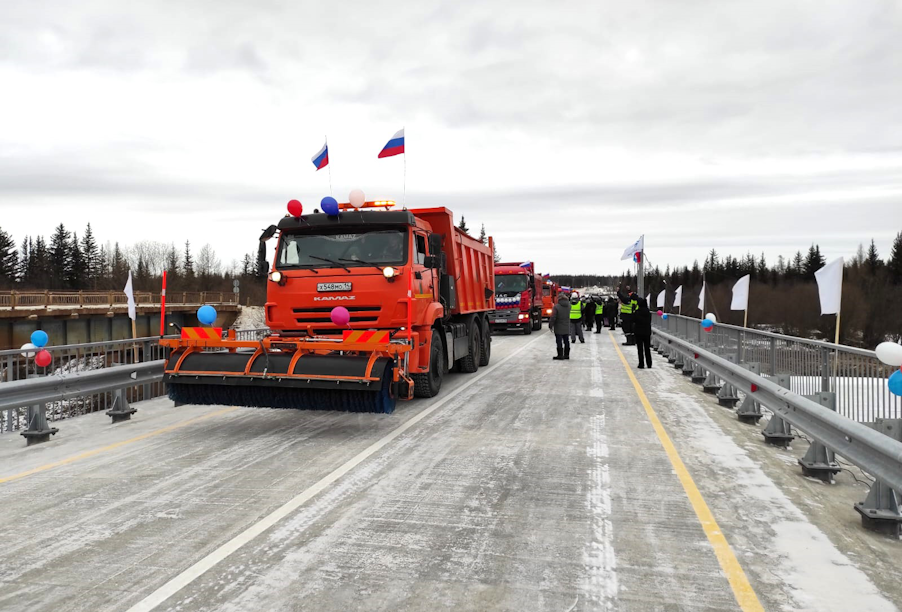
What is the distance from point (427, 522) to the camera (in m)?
4.81

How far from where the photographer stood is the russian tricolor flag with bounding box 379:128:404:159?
13.0 metres

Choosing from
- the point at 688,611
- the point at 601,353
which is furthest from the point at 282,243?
the point at 601,353

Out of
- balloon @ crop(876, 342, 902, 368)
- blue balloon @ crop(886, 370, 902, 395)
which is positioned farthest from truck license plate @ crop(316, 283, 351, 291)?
blue balloon @ crop(886, 370, 902, 395)

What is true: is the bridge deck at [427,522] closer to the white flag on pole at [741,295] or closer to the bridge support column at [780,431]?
the bridge support column at [780,431]

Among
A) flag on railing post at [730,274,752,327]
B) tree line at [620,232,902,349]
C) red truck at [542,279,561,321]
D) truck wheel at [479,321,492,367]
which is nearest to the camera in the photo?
flag on railing post at [730,274,752,327]

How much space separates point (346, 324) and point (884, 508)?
6.56 metres

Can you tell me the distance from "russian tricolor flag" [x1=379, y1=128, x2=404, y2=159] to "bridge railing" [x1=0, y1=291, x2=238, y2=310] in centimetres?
2825

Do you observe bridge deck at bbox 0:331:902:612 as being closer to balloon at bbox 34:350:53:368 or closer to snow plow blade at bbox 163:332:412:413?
snow plow blade at bbox 163:332:412:413

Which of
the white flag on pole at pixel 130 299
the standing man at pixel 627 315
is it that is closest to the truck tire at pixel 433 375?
the white flag on pole at pixel 130 299

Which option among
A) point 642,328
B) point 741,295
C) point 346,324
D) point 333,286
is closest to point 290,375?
point 346,324

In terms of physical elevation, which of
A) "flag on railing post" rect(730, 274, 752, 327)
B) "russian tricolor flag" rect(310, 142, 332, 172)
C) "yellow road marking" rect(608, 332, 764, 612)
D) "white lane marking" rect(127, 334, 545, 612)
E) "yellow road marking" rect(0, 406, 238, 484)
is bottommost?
"yellow road marking" rect(0, 406, 238, 484)

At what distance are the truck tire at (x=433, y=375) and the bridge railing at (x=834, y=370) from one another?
496 centimetres

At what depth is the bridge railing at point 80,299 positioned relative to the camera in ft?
108

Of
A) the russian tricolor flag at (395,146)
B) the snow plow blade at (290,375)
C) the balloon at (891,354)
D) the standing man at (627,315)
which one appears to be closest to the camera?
the balloon at (891,354)
